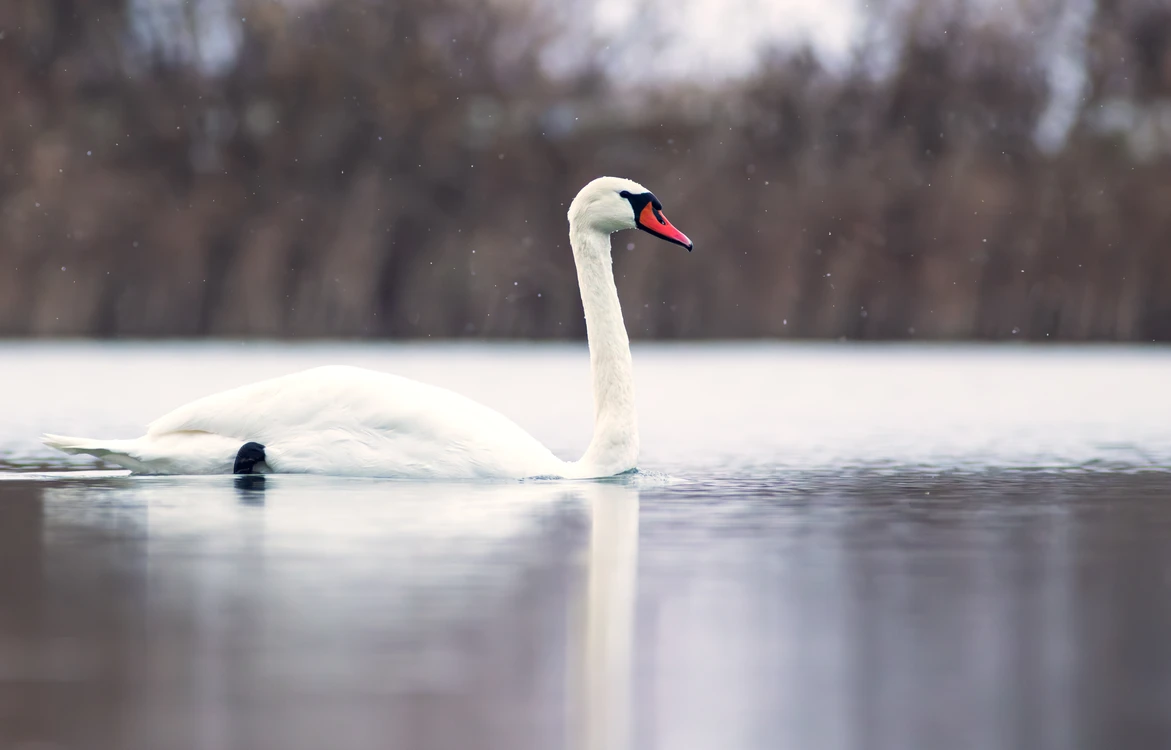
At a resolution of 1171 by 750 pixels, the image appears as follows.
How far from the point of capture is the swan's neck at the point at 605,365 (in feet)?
29.8

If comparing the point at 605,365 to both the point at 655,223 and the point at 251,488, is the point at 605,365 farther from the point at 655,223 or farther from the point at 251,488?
the point at 251,488

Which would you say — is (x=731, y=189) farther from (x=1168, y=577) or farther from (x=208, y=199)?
(x=1168, y=577)

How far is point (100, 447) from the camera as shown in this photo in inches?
351

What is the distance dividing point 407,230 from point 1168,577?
102 feet

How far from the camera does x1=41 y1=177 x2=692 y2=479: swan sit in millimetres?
8766

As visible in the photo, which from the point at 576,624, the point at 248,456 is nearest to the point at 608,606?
the point at 576,624

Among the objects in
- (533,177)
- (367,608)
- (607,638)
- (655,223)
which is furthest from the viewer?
(533,177)

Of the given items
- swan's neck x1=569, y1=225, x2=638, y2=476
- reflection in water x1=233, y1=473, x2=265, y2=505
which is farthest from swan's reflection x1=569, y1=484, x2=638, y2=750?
reflection in water x1=233, y1=473, x2=265, y2=505

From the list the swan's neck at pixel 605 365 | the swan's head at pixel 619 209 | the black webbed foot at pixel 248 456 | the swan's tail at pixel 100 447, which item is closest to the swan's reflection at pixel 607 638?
the swan's neck at pixel 605 365

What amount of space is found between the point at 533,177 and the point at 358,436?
28569 millimetres

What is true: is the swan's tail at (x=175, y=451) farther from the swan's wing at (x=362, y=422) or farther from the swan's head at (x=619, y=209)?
the swan's head at (x=619, y=209)

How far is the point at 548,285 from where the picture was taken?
3422 cm

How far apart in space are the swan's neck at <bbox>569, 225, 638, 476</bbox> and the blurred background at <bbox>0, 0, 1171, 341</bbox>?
23734 mm

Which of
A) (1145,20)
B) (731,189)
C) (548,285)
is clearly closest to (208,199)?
(548,285)
